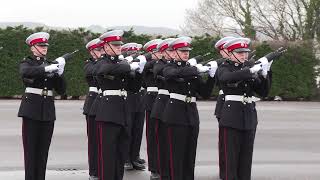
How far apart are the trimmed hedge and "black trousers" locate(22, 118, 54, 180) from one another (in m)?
13.5

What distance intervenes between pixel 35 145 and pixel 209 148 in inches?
179


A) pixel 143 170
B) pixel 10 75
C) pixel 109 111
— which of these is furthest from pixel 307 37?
pixel 109 111

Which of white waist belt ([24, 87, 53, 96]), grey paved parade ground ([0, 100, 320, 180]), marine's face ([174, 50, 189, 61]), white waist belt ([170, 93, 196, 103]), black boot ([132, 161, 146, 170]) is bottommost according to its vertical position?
grey paved parade ground ([0, 100, 320, 180])

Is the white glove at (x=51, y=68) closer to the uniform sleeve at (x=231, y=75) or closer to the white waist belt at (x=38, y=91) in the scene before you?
the white waist belt at (x=38, y=91)

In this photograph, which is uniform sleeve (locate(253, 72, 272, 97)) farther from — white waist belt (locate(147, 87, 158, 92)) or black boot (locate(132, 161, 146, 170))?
black boot (locate(132, 161, 146, 170))

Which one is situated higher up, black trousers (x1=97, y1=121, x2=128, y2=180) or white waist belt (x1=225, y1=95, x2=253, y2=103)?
white waist belt (x1=225, y1=95, x2=253, y2=103)

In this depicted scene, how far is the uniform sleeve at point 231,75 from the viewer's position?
22.3ft

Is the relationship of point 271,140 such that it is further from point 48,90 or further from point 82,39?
point 82,39

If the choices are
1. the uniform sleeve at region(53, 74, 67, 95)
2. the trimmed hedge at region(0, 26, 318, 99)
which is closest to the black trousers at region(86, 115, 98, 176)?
the uniform sleeve at region(53, 74, 67, 95)

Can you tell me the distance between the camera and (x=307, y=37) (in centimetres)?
2762

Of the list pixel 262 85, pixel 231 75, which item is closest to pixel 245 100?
pixel 262 85

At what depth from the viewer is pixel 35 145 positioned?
7402 millimetres

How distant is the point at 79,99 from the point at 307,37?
11.3m

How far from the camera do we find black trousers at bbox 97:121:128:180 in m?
7.13
